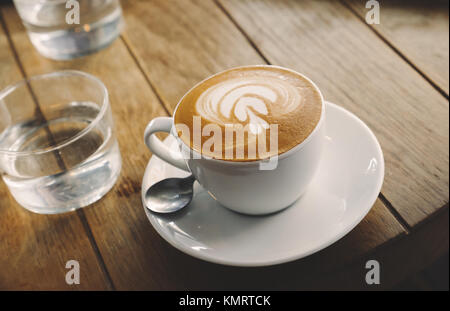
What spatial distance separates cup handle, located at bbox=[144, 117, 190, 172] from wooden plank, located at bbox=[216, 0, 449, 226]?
0.91 feet

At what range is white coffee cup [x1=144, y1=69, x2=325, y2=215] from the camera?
500 mm

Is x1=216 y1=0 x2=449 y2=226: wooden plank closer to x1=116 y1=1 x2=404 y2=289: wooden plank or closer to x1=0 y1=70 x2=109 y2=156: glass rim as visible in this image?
x1=116 y1=1 x2=404 y2=289: wooden plank

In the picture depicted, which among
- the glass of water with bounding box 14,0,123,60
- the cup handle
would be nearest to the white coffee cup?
the cup handle

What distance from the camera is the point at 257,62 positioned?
835mm

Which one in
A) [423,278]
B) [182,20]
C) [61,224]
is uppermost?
[182,20]

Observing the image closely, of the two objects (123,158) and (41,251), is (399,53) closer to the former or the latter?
(123,158)

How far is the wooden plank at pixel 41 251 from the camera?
1.90 feet

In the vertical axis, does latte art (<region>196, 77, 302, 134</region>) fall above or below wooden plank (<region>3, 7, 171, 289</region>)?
above

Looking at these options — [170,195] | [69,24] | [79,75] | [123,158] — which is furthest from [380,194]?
[69,24]

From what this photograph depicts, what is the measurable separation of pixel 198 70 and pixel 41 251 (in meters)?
0.41
